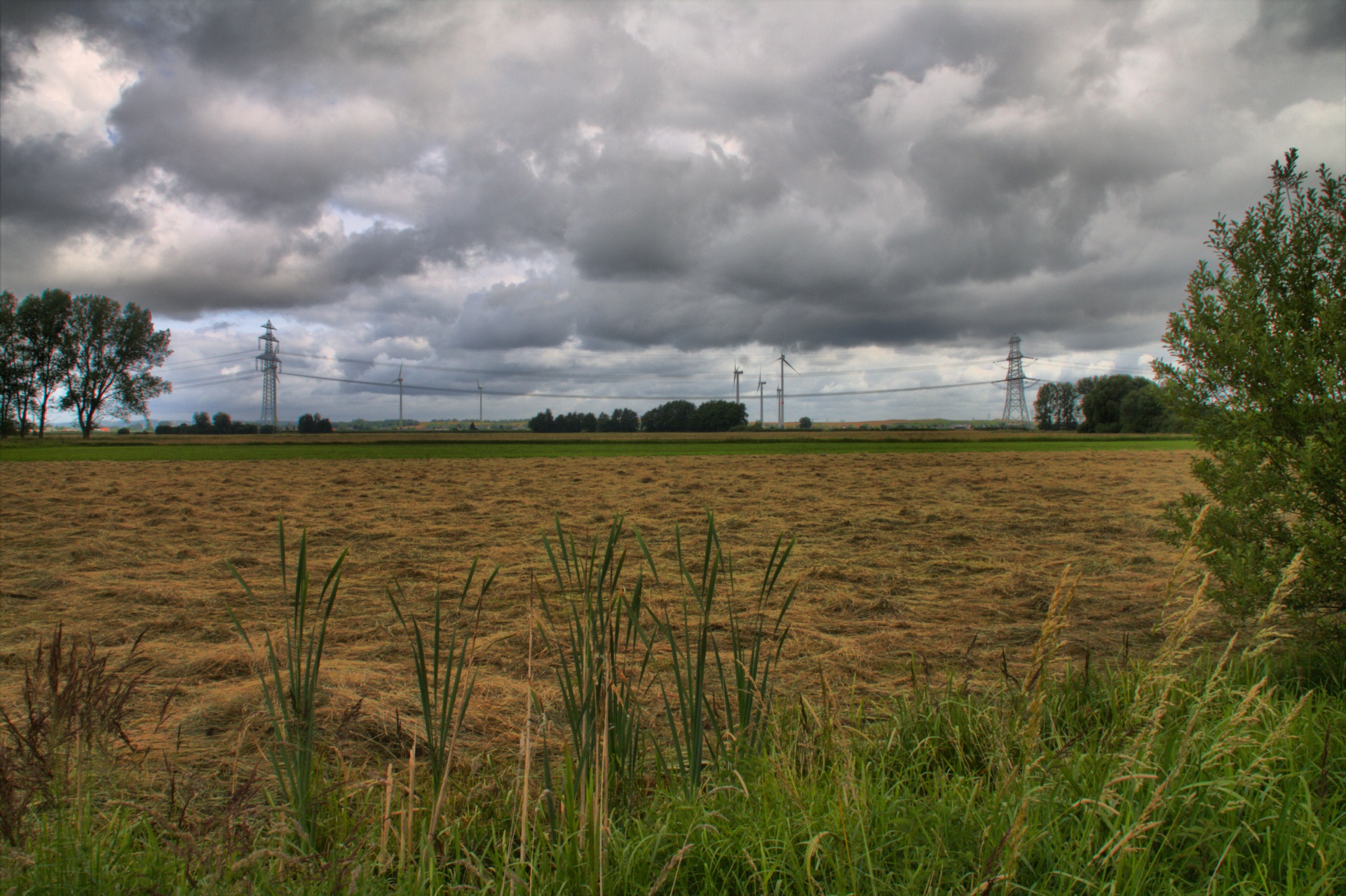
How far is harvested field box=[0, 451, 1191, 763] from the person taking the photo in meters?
4.96

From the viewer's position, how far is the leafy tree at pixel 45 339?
74.2m

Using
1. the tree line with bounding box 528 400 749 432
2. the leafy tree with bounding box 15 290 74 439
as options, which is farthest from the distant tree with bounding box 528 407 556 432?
the leafy tree with bounding box 15 290 74 439

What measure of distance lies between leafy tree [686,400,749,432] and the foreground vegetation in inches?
3719

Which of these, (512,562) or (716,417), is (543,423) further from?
Result: (512,562)

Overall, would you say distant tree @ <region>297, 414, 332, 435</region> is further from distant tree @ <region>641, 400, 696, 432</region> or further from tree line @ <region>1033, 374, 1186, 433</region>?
tree line @ <region>1033, 374, 1186, 433</region>

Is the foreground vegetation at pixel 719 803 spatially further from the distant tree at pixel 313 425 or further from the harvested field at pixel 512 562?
the distant tree at pixel 313 425

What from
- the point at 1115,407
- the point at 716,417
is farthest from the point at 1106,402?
the point at 716,417

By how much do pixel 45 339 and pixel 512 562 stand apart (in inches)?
3852

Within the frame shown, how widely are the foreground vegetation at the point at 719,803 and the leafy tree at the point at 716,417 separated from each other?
310 feet

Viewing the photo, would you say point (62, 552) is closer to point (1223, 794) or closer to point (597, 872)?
point (597, 872)

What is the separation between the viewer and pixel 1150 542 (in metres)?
10.6

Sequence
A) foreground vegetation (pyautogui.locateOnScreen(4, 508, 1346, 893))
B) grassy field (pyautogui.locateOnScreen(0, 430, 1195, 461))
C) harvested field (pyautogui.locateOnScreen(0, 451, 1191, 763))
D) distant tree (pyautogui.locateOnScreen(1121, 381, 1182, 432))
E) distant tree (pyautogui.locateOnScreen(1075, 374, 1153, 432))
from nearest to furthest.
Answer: foreground vegetation (pyautogui.locateOnScreen(4, 508, 1346, 893)), harvested field (pyautogui.locateOnScreen(0, 451, 1191, 763)), grassy field (pyautogui.locateOnScreen(0, 430, 1195, 461)), distant tree (pyautogui.locateOnScreen(1121, 381, 1182, 432)), distant tree (pyautogui.locateOnScreen(1075, 374, 1153, 432))

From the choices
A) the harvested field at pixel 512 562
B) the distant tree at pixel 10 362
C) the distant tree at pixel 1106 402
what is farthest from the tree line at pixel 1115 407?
the distant tree at pixel 10 362

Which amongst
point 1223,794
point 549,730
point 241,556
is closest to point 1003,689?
point 1223,794
